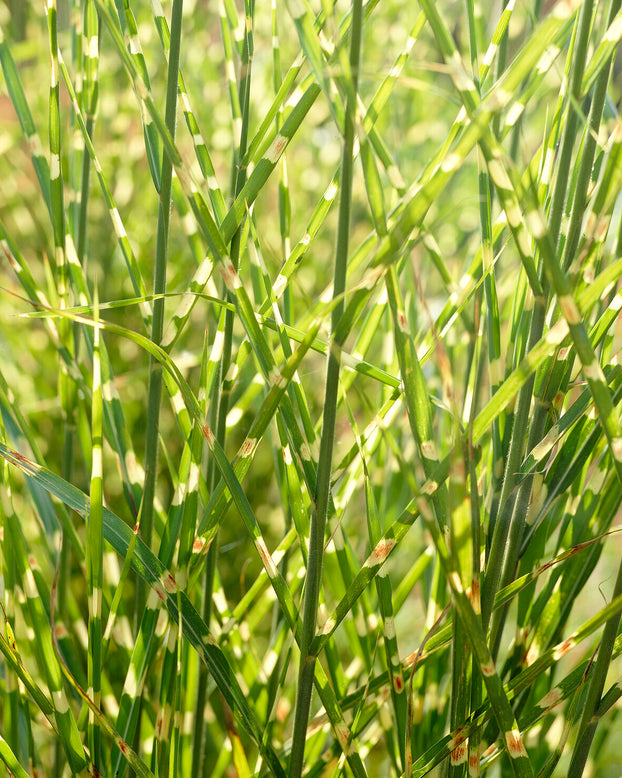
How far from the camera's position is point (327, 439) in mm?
227

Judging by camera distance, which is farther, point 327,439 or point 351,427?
point 351,427

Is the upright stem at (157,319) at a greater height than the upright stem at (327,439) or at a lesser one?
greater

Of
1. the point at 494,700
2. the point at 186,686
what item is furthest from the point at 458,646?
the point at 186,686

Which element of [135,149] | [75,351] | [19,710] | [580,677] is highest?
[135,149]

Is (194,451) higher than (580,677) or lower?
higher

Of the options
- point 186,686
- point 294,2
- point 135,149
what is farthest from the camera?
point 135,149

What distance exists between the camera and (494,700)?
226 mm

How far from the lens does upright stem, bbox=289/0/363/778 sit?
201 mm

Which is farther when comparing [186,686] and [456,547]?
[186,686]

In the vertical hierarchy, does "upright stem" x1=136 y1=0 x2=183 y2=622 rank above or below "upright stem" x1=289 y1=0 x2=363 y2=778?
above

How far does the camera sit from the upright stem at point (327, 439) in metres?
0.20

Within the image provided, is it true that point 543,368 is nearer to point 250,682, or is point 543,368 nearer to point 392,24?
point 250,682

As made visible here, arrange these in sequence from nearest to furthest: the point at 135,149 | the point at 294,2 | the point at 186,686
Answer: the point at 294,2 → the point at 186,686 → the point at 135,149

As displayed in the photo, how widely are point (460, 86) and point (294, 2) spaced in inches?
2.0
